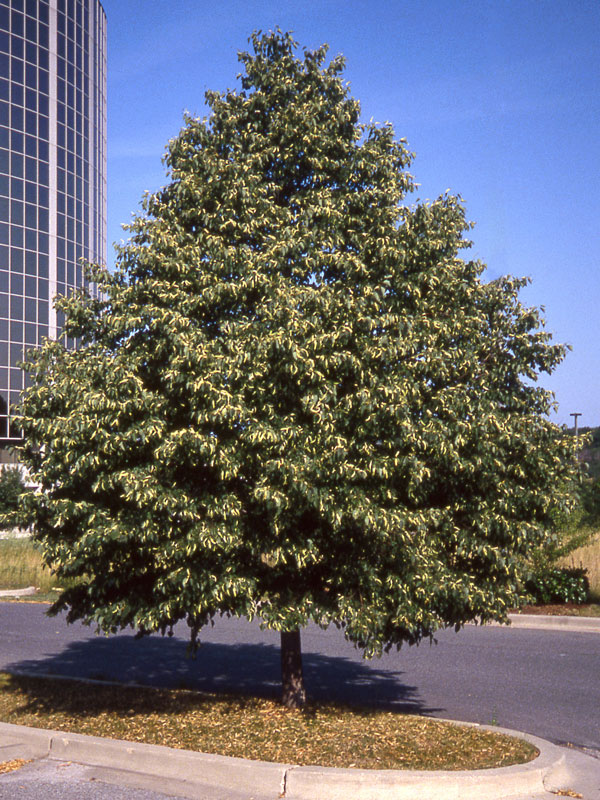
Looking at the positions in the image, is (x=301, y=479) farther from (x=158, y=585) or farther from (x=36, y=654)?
(x=36, y=654)

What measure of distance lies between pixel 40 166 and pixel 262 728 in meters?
56.0

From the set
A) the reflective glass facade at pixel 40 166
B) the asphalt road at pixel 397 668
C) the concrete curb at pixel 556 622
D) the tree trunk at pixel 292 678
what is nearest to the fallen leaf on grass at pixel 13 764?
the tree trunk at pixel 292 678

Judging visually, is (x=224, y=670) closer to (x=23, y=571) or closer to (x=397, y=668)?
(x=397, y=668)

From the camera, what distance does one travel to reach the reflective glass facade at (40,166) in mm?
54594

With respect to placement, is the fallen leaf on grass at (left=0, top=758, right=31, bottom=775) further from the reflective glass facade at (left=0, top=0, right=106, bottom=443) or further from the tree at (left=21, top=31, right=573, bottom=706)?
the reflective glass facade at (left=0, top=0, right=106, bottom=443)

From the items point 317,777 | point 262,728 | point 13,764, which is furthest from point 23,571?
point 317,777

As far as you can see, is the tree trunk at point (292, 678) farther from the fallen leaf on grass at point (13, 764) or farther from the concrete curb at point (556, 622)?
the concrete curb at point (556, 622)

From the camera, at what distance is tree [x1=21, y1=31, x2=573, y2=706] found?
6633 millimetres

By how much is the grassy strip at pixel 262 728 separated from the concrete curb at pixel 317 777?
32 cm

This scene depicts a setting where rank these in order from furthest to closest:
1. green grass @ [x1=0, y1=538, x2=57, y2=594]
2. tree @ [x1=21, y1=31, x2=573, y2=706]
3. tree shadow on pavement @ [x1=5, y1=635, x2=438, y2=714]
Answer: green grass @ [x1=0, y1=538, x2=57, y2=594] < tree shadow on pavement @ [x1=5, y1=635, x2=438, y2=714] < tree @ [x1=21, y1=31, x2=573, y2=706]

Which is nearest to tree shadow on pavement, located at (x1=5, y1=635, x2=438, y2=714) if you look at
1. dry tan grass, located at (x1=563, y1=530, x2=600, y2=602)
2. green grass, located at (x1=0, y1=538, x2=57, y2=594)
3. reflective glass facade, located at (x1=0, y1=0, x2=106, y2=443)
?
dry tan grass, located at (x1=563, y1=530, x2=600, y2=602)

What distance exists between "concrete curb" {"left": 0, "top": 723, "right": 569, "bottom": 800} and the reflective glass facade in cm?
4767

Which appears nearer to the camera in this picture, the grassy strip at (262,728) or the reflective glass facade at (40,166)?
the grassy strip at (262,728)

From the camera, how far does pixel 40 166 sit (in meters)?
57.1
